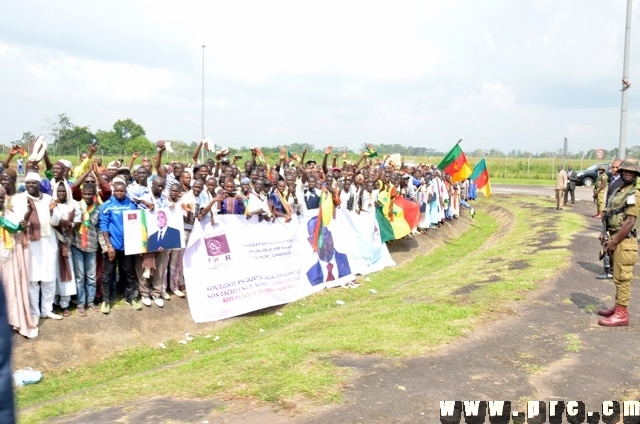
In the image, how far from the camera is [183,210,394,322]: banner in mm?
9648

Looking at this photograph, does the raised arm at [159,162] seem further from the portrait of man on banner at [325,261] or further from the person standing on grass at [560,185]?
the person standing on grass at [560,185]

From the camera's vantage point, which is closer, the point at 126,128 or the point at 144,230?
the point at 144,230

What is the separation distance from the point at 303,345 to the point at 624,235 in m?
4.17

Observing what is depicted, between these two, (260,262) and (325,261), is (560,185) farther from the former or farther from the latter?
(260,262)

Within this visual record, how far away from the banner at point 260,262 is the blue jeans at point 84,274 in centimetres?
150

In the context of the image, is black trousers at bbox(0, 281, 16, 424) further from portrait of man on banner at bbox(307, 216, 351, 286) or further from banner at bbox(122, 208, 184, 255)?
portrait of man on banner at bbox(307, 216, 351, 286)

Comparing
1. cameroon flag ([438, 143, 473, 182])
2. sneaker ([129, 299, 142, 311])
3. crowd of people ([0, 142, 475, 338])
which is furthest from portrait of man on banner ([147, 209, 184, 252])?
cameroon flag ([438, 143, 473, 182])

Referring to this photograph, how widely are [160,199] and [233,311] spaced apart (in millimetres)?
2169

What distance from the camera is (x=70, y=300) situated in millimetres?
8539

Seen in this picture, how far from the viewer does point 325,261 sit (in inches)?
476

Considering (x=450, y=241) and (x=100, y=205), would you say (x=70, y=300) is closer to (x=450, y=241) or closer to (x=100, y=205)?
(x=100, y=205)

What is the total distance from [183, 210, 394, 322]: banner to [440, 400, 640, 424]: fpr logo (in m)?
5.45

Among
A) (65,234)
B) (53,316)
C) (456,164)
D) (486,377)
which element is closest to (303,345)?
(486,377)

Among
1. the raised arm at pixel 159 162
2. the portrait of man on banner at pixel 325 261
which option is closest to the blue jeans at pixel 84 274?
the raised arm at pixel 159 162
